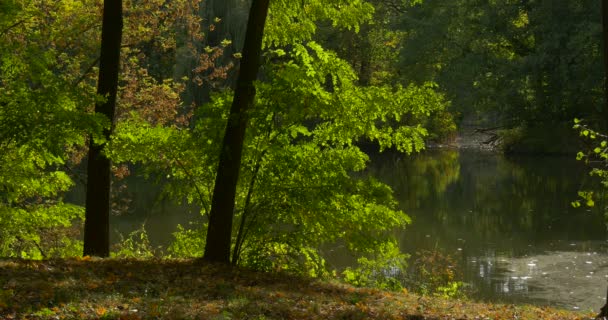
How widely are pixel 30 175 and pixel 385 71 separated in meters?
41.2

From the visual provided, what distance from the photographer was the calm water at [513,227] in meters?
16.1

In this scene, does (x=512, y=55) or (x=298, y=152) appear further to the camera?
(x=512, y=55)

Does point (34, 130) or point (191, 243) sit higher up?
point (34, 130)

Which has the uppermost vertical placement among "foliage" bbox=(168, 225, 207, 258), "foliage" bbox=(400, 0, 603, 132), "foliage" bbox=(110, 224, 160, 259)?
"foliage" bbox=(400, 0, 603, 132)

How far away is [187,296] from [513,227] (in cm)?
1737

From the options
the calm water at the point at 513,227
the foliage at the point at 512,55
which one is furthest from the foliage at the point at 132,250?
the foliage at the point at 512,55

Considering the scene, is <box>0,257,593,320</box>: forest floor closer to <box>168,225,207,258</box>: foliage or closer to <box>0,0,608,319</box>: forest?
<box>0,0,608,319</box>: forest

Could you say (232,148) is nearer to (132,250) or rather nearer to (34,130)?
(34,130)

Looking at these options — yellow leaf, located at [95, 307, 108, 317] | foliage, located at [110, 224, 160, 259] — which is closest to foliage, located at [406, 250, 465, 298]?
foliage, located at [110, 224, 160, 259]

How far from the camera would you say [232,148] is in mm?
10031

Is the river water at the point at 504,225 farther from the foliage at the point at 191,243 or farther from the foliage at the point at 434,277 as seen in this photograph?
the foliage at the point at 191,243

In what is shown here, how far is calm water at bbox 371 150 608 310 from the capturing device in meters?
16.1

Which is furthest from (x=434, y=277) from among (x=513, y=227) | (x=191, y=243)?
(x=513, y=227)

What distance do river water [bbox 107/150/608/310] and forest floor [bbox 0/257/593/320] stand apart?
5.65 m
